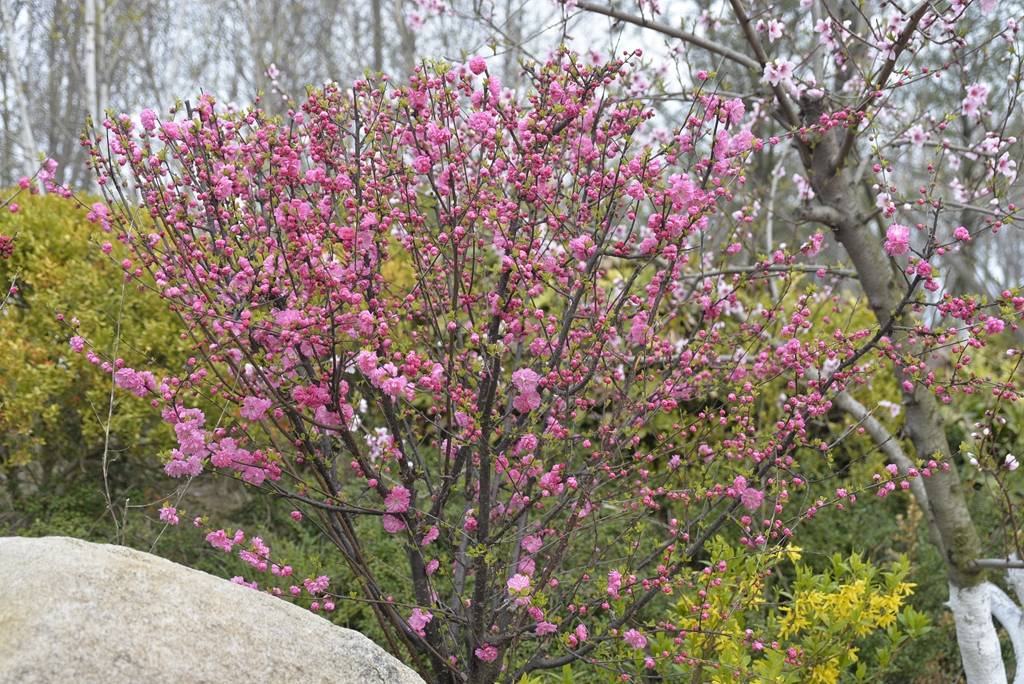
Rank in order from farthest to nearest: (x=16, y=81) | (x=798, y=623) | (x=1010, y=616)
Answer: (x=16, y=81) < (x=1010, y=616) < (x=798, y=623)

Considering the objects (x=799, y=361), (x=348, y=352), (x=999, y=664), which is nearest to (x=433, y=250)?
(x=348, y=352)

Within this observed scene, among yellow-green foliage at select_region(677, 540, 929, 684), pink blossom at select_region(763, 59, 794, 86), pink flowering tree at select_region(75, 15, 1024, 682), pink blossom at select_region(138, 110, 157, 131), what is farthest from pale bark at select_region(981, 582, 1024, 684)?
pink blossom at select_region(138, 110, 157, 131)

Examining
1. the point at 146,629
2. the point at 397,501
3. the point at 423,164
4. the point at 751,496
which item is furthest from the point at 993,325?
the point at 146,629

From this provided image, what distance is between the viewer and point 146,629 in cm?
194

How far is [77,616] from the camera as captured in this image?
189 centimetres

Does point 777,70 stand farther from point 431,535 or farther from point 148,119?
point 148,119

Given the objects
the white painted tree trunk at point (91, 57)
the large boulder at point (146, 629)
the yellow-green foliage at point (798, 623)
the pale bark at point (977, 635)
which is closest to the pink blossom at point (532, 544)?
the yellow-green foliage at point (798, 623)

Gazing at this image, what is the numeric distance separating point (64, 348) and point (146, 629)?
3728 mm

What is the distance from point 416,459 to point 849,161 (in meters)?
2.74

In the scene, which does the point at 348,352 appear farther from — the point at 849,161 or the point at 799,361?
the point at 849,161

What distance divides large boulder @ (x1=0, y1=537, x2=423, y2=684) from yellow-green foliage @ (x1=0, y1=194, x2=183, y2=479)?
2992mm

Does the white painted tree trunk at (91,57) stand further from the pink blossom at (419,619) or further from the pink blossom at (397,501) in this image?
the pink blossom at (419,619)

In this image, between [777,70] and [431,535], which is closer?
[431,535]

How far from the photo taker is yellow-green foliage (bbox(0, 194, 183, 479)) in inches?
195
